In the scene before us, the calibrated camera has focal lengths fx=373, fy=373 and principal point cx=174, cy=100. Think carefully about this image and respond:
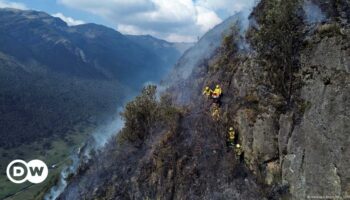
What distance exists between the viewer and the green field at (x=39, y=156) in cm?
Answer: 8475

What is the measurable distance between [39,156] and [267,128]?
105695 millimetres

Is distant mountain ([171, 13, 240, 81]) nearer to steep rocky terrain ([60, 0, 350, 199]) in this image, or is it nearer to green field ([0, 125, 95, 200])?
steep rocky terrain ([60, 0, 350, 199])

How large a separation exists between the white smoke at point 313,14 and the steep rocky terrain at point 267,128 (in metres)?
0.08

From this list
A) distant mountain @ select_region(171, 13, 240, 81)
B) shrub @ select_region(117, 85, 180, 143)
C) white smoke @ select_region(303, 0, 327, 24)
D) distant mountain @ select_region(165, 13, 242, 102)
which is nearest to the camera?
white smoke @ select_region(303, 0, 327, 24)

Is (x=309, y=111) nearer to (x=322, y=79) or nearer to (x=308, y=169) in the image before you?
(x=322, y=79)

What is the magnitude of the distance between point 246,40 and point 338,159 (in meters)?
12.4

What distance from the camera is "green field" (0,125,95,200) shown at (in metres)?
84.8

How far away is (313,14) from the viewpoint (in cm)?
1873

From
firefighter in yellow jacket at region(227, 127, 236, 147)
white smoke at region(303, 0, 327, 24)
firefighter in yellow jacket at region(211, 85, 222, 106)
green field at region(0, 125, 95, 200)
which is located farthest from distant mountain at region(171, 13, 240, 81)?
green field at region(0, 125, 95, 200)

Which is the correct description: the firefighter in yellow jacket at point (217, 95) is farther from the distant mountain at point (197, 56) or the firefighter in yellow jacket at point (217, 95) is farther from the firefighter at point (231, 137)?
the distant mountain at point (197, 56)

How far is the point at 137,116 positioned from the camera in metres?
27.8

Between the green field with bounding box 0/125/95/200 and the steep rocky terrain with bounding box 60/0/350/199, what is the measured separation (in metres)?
60.0

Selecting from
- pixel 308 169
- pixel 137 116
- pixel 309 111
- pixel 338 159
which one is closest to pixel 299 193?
pixel 308 169

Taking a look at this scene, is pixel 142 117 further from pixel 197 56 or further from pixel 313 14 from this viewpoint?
pixel 197 56
